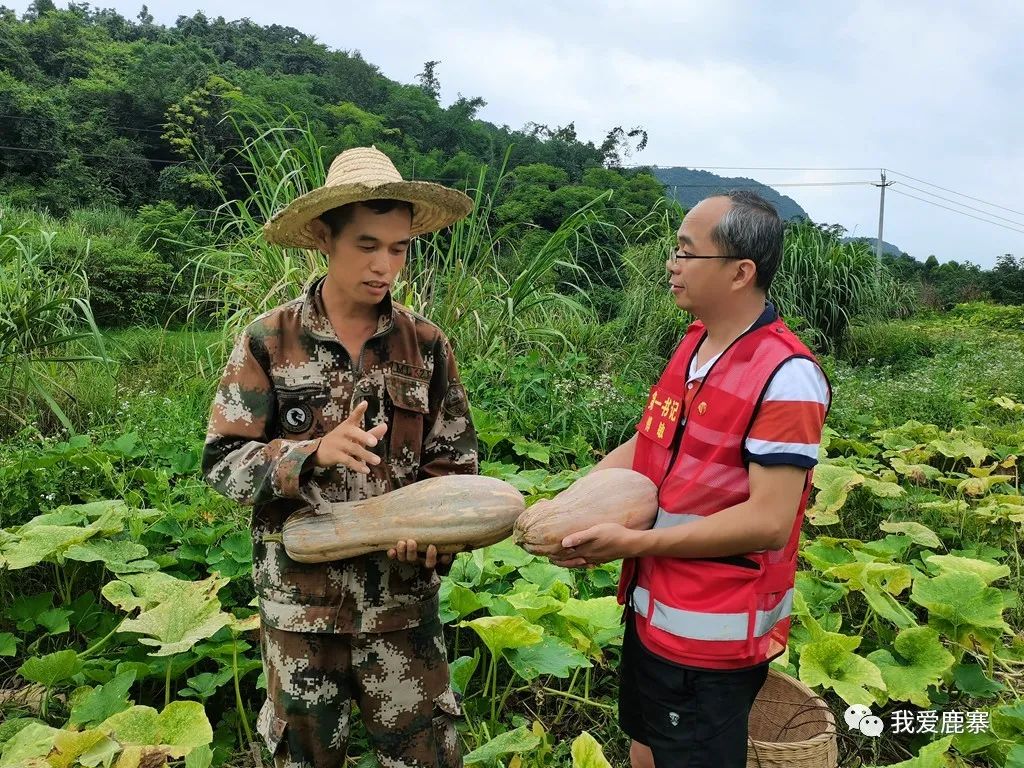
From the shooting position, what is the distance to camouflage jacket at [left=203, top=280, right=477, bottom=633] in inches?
70.7

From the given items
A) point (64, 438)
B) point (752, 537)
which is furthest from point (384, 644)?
point (64, 438)

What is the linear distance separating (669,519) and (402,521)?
63 centimetres

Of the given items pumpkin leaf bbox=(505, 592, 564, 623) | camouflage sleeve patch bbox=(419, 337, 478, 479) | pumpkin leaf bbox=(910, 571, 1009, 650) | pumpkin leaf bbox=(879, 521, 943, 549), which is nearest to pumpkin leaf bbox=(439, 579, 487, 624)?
pumpkin leaf bbox=(505, 592, 564, 623)

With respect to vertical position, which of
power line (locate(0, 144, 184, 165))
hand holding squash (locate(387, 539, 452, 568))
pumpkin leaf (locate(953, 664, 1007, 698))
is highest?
power line (locate(0, 144, 184, 165))

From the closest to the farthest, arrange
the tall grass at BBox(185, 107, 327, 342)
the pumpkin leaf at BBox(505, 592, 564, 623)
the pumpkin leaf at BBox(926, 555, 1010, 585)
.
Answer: the pumpkin leaf at BBox(505, 592, 564, 623) < the pumpkin leaf at BBox(926, 555, 1010, 585) < the tall grass at BBox(185, 107, 327, 342)

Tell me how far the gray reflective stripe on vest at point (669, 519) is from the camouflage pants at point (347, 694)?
64 cm

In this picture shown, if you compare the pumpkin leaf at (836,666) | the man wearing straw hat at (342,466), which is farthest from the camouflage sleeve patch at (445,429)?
the pumpkin leaf at (836,666)

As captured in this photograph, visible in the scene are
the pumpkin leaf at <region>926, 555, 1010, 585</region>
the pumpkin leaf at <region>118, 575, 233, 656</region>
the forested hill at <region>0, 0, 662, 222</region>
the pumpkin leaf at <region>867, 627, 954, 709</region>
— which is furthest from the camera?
the forested hill at <region>0, 0, 662, 222</region>

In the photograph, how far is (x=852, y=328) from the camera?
10.5 m

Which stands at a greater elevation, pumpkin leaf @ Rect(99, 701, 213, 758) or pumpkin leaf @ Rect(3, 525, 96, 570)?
pumpkin leaf @ Rect(3, 525, 96, 570)

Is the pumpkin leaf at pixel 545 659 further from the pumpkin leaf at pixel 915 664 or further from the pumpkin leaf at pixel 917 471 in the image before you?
the pumpkin leaf at pixel 917 471

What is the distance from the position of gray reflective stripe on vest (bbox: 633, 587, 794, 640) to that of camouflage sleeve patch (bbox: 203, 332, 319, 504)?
87 cm

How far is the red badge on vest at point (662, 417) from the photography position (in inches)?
72.7

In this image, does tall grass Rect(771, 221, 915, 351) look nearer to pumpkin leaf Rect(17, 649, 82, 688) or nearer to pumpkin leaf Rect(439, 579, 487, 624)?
pumpkin leaf Rect(439, 579, 487, 624)
